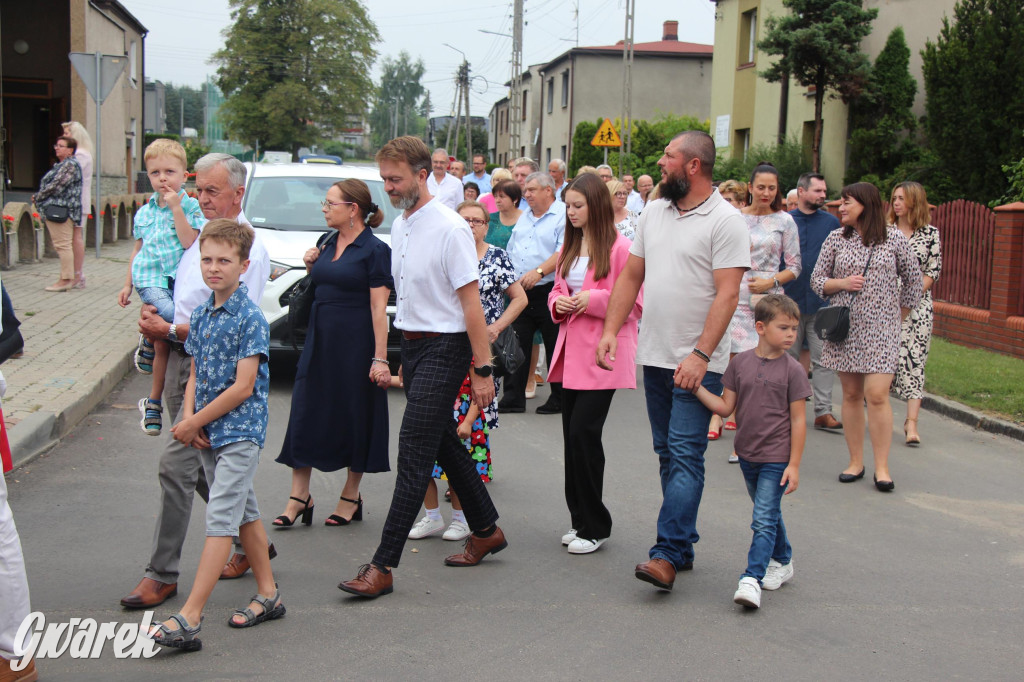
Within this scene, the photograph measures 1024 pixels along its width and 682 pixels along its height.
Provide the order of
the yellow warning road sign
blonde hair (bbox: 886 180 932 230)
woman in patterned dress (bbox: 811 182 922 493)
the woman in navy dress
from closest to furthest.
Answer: the woman in navy dress, woman in patterned dress (bbox: 811 182 922 493), blonde hair (bbox: 886 180 932 230), the yellow warning road sign

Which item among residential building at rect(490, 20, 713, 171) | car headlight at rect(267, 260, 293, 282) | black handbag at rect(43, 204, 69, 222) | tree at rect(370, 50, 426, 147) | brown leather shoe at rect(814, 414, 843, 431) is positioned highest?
tree at rect(370, 50, 426, 147)

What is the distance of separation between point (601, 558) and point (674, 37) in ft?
172

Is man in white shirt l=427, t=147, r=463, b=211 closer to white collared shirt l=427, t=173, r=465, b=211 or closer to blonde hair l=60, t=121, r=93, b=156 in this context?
white collared shirt l=427, t=173, r=465, b=211

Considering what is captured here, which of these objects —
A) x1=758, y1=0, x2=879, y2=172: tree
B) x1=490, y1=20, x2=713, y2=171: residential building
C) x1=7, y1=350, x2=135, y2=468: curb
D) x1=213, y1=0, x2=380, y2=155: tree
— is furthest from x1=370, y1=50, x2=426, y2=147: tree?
x1=7, y1=350, x2=135, y2=468: curb

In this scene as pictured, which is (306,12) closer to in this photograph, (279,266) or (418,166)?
(279,266)

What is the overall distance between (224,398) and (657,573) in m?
2.09

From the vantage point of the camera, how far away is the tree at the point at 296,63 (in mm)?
64938

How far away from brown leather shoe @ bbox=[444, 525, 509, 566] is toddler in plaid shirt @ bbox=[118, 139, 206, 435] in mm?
1583

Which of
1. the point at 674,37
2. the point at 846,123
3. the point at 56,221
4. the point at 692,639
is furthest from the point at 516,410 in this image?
the point at 674,37

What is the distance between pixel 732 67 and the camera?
30.7 metres

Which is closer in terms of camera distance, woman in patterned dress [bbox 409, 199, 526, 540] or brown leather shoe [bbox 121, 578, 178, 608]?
brown leather shoe [bbox 121, 578, 178, 608]

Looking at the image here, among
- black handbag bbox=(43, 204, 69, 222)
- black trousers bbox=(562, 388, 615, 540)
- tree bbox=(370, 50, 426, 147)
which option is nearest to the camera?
black trousers bbox=(562, 388, 615, 540)

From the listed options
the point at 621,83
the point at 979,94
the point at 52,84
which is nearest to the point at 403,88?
the point at 621,83

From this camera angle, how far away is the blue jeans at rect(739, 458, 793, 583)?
15.8 ft
